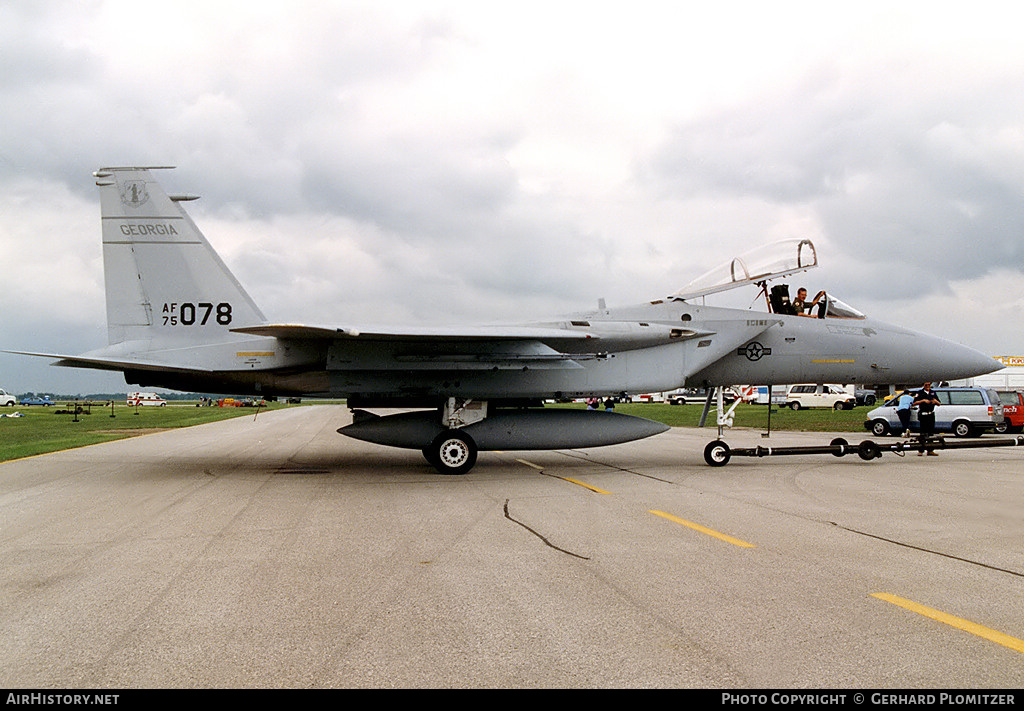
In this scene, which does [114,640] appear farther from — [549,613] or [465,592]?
[549,613]

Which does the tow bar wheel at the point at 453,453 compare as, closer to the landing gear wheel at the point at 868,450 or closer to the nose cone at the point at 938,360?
the landing gear wheel at the point at 868,450

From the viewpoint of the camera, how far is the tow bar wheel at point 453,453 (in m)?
11.6

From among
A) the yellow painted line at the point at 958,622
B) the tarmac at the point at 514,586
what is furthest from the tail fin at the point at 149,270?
the yellow painted line at the point at 958,622

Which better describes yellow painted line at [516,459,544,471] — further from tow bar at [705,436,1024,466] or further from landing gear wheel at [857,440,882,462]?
landing gear wheel at [857,440,882,462]

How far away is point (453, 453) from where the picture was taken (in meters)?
11.6

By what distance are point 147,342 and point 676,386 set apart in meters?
9.25

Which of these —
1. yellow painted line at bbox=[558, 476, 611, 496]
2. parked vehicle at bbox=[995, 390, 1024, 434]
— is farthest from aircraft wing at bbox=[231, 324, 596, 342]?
parked vehicle at bbox=[995, 390, 1024, 434]

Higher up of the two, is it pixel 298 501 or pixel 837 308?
pixel 837 308

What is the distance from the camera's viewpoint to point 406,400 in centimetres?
1299

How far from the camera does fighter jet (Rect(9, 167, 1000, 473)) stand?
A: 1180 centimetres

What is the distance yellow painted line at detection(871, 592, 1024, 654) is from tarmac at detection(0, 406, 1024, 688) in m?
0.02

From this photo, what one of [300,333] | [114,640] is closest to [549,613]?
[114,640]

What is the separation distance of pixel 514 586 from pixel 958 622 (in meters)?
2.56

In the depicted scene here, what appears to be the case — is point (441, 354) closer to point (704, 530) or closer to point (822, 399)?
point (704, 530)
